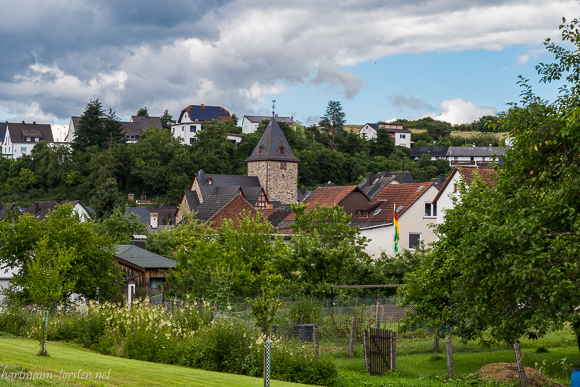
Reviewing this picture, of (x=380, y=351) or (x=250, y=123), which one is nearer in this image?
(x=380, y=351)

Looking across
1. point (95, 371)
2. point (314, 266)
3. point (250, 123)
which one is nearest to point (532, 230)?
point (95, 371)

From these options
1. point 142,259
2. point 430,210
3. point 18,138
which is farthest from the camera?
point 18,138

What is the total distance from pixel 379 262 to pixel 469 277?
2191cm

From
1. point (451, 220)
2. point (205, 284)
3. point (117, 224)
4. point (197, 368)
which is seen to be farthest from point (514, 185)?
point (117, 224)

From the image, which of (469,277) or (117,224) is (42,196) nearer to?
(117,224)

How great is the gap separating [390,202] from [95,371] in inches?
1672

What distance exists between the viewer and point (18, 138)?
560ft

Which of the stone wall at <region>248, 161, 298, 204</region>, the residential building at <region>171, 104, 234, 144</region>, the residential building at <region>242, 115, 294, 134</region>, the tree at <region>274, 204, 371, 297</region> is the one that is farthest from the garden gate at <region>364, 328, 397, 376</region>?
the residential building at <region>242, 115, 294, 134</region>

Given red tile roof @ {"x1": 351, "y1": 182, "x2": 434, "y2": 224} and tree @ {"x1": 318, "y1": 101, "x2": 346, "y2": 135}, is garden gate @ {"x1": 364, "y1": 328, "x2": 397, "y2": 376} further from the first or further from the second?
tree @ {"x1": 318, "y1": 101, "x2": 346, "y2": 135}

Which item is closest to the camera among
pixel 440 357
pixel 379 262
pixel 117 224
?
pixel 440 357

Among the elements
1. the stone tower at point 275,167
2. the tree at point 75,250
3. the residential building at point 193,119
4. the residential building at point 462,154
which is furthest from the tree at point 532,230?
the residential building at point 462,154

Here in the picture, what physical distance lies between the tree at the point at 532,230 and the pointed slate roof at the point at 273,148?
102573 mm

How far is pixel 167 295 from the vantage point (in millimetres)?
29734

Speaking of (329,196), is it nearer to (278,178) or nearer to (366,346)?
(366,346)
